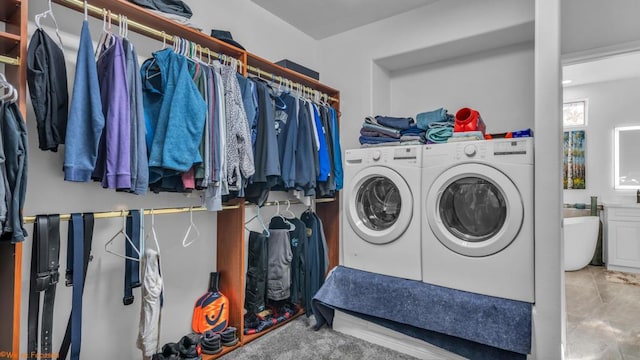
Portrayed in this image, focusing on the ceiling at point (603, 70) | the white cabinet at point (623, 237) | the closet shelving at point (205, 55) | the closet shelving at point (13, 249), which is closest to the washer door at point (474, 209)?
the closet shelving at point (205, 55)

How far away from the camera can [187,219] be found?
198 centimetres

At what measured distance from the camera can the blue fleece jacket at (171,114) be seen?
1.42 m

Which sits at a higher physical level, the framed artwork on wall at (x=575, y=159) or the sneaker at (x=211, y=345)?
the framed artwork on wall at (x=575, y=159)

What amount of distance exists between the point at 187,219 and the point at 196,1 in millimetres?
1423

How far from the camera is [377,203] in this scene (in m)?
2.30

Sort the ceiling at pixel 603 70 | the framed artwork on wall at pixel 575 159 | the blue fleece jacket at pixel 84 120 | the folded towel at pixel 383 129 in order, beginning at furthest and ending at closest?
the framed artwork on wall at pixel 575 159
the ceiling at pixel 603 70
the folded towel at pixel 383 129
the blue fleece jacket at pixel 84 120

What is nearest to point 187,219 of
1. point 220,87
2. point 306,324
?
point 220,87

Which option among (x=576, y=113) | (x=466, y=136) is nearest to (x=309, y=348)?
(x=466, y=136)

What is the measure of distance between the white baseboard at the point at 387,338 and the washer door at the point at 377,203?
1.78 ft

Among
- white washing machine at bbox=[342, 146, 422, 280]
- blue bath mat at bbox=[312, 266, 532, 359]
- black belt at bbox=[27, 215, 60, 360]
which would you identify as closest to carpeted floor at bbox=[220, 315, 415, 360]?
blue bath mat at bbox=[312, 266, 532, 359]

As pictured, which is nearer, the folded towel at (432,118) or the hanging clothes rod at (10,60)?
the hanging clothes rod at (10,60)

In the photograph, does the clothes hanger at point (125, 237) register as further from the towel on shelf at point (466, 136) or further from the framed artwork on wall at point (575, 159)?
the framed artwork on wall at point (575, 159)

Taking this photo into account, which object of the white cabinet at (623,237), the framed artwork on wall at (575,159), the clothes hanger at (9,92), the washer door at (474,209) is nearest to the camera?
the clothes hanger at (9,92)

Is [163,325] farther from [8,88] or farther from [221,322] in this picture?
[8,88]
